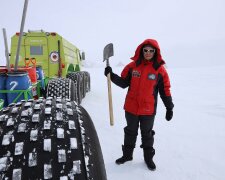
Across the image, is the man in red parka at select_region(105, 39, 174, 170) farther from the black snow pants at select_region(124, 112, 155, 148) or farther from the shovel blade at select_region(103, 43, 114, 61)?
the shovel blade at select_region(103, 43, 114, 61)

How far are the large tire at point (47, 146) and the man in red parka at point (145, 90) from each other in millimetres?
1721

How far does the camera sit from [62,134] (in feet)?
3.95

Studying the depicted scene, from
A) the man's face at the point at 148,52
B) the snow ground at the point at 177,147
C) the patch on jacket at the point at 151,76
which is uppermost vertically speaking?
the man's face at the point at 148,52

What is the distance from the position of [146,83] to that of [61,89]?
5.41ft

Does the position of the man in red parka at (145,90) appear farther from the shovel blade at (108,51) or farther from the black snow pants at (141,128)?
the shovel blade at (108,51)

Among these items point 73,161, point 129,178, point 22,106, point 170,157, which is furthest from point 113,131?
point 73,161

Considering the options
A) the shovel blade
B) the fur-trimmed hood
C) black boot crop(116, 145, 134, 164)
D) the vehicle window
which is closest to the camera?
the fur-trimmed hood

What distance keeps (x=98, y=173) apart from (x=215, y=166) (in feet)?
8.79

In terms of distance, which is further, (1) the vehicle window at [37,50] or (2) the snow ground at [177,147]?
(1) the vehicle window at [37,50]

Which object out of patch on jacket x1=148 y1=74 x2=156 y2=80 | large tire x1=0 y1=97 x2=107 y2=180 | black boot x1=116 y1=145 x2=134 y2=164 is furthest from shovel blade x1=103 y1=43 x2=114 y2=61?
large tire x1=0 y1=97 x2=107 y2=180

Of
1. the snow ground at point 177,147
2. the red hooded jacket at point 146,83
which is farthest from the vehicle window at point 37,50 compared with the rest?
the red hooded jacket at point 146,83

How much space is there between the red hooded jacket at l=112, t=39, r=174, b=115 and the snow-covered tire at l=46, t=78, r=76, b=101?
1308 mm

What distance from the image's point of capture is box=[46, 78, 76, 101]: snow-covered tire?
3958mm

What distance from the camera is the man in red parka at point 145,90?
119 inches
